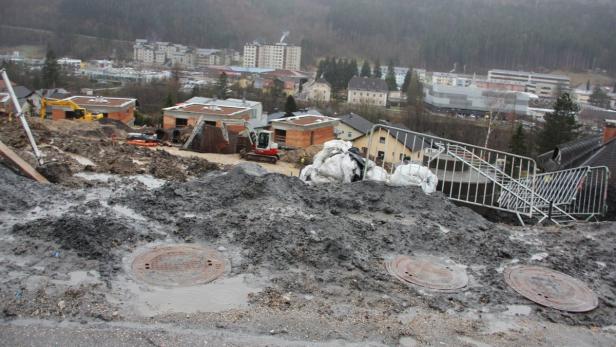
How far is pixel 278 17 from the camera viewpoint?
196 metres

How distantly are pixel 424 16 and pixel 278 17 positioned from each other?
2133 inches

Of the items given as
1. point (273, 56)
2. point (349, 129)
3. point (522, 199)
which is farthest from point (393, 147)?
point (273, 56)

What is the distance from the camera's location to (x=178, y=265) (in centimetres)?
542

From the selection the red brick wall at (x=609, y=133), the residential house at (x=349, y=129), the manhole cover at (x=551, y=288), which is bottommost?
the residential house at (x=349, y=129)

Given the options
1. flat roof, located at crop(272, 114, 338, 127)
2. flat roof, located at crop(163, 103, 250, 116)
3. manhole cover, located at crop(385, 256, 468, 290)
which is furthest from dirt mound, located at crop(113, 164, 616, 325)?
flat roof, located at crop(163, 103, 250, 116)

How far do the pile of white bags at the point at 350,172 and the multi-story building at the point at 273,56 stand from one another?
131 m

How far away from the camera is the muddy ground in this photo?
4348 mm

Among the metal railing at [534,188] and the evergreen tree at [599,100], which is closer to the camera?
the metal railing at [534,188]

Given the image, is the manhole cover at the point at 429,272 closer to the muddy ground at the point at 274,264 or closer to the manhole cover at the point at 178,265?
the muddy ground at the point at 274,264

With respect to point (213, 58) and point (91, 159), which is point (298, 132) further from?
point (213, 58)

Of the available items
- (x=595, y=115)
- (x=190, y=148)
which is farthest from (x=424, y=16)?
(x=190, y=148)

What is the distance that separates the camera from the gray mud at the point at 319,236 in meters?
5.12

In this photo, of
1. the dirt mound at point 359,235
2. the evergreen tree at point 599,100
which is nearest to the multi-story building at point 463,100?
the evergreen tree at point 599,100

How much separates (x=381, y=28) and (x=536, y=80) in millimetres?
64900
